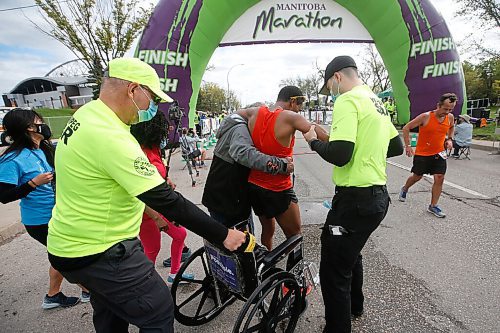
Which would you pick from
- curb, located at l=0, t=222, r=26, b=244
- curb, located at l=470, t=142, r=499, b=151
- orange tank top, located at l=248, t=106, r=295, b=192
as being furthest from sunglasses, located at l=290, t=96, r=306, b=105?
curb, located at l=470, t=142, r=499, b=151

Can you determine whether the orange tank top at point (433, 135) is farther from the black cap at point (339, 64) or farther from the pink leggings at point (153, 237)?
the pink leggings at point (153, 237)

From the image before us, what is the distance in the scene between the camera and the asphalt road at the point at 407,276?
2293mm

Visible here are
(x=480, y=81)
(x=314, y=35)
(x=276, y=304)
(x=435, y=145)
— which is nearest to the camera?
(x=276, y=304)

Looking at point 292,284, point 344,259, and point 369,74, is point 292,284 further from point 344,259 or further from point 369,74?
point 369,74

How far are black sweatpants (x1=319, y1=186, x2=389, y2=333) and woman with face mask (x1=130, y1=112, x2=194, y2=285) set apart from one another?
121 cm

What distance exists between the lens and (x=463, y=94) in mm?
7496

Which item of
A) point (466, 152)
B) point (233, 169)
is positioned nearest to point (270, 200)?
point (233, 169)

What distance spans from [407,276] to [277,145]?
1830mm

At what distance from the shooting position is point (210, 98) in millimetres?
51812

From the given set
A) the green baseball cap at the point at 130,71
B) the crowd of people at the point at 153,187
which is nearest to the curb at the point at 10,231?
the crowd of people at the point at 153,187

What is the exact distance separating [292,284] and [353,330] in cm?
67

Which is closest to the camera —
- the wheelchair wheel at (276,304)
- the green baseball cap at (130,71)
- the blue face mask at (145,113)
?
the green baseball cap at (130,71)

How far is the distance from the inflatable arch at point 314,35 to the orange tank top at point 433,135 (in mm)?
3437

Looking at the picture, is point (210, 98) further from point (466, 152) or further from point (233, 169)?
point (233, 169)
